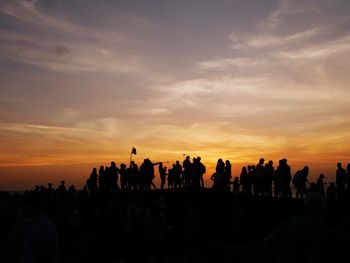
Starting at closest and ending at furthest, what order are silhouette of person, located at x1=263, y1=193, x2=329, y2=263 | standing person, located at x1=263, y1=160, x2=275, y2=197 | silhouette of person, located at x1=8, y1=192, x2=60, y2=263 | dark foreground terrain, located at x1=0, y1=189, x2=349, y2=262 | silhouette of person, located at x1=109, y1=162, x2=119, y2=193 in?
1. silhouette of person, located at x1=263, y1=193, x2=329, y2=263
2. silhouette of person, located at x1=8, y1=192, x2=60, y2=263
3. dark foreground terrain, located at x1=0, y1=189, x2=349, y2=262
4. standing person, located at x1=263, y1=160, x2=275, y2=197
5. silhouette of person, located at x1=109, y1=162, x2=119, y2=193

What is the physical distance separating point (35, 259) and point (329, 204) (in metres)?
18.4

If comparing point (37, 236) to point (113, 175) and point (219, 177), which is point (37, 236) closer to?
point (219, 177)

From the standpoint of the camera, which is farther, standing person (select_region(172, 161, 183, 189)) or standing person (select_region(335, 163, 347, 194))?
standing person (select_region(172, 161, 183, 189))

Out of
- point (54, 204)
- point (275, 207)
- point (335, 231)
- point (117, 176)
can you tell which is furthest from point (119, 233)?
point (335, 231)

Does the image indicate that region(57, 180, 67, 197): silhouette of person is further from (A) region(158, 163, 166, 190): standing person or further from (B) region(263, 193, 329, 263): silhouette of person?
(B) region(263, 193, 329, 263): silhouette of person

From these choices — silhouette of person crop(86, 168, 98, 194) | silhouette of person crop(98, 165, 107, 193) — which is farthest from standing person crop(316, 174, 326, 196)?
silhouette of person crop(86, 168, 98, 194)

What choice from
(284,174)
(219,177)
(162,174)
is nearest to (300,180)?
(284,174)

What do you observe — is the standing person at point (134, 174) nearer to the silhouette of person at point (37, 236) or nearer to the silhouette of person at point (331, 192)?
the silhouette of person at point (331, 192)

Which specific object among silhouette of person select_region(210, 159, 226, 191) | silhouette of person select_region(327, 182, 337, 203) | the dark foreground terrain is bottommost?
the dark foreground terrain

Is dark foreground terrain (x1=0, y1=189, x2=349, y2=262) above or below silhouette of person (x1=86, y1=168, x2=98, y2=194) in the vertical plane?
below

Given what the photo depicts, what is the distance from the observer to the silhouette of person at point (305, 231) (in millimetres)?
6328

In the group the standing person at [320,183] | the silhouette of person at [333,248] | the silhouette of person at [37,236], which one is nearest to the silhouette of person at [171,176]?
the standing person at [320,183]

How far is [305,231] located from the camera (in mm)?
6344

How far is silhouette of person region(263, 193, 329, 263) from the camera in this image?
6328mm
